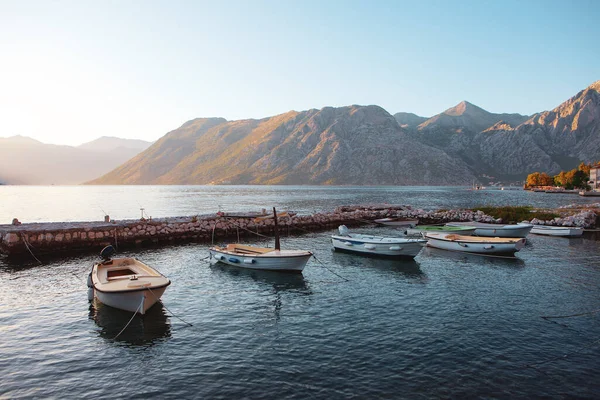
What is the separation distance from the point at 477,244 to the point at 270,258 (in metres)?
23.0

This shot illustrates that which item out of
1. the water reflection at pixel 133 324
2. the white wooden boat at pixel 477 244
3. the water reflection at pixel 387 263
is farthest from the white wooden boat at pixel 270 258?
the white wooden boat at pixel 477 244

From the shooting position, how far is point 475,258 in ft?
125

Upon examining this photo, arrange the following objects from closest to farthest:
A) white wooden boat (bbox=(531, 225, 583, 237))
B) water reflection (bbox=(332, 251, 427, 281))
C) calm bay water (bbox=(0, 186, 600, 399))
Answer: calm bay water (bbox=(0, 186, 600, 399)) → water reflection (bbox=(332, 251, 427, 281)) → white wooden boat (bbox=(531, 225, 583, 237))

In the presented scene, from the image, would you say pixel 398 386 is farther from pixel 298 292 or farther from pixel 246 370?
pixel 298 292

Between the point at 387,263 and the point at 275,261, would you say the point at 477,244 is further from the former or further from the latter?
the point at 275,261

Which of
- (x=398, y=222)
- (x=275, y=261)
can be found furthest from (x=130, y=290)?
(x=398, y=222)

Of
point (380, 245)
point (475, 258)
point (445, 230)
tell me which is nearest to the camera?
point (475, 258)

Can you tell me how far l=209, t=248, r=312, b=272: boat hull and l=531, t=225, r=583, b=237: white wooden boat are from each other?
40275 mm

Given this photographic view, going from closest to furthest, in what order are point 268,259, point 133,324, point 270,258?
1. point 133,324
2. point 270,258
3. point 268,259

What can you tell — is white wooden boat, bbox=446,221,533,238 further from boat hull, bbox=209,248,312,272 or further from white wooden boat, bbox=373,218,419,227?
boat hull, bbox=209,248,312,272

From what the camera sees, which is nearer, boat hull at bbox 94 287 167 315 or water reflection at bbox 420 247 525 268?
boat hull at bbox 94 287 167 315

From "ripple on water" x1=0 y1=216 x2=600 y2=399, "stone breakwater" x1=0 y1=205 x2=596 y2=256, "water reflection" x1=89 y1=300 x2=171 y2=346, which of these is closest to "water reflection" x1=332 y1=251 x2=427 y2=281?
"ripple on water" x1=0 y1=216 x2=600 y2=399

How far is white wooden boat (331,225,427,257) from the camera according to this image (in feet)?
123

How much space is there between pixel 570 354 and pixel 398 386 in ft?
28.6
